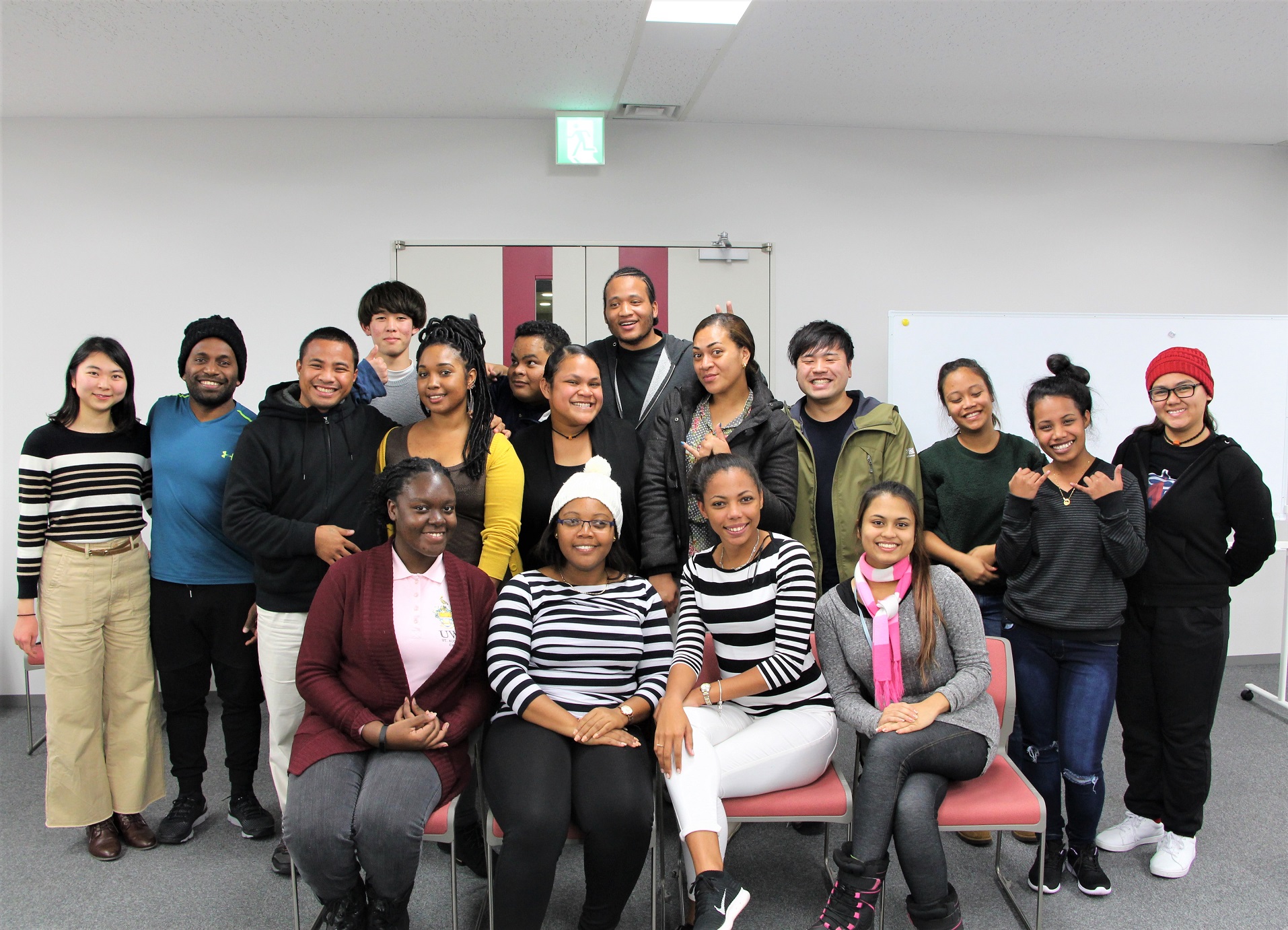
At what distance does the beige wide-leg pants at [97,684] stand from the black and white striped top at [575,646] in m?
1.27

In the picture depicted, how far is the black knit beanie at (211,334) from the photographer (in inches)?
99.3

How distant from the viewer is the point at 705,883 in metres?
1.86

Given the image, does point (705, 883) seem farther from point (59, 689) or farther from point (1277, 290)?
point (1277, 290)

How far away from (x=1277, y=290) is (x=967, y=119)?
2086mm

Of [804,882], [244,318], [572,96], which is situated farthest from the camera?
[244,318]

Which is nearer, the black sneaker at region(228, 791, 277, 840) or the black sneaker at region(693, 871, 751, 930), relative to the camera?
the black sneaker at region(693, 871, 751, 930)

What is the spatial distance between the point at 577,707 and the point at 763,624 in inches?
20.9

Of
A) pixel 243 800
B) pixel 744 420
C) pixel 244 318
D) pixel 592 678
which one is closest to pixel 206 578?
pixel 243 800

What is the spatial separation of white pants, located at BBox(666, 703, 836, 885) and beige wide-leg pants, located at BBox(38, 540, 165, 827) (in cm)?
175

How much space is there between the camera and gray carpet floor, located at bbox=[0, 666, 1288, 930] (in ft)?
7.36

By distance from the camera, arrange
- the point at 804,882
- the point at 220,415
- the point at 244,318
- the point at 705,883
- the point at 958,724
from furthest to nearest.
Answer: the point at 244,318 < the point at 220,415 < the point at 804,882 < the point at 958,724 < the point at 705,883

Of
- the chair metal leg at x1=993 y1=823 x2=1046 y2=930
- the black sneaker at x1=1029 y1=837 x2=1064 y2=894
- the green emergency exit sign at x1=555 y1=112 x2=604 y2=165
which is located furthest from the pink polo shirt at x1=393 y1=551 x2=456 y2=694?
the green emergency exit sign at x1=555 y1=112 x2=604 y2=165

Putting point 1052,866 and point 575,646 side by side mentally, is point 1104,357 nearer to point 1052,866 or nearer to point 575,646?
point 1052,866

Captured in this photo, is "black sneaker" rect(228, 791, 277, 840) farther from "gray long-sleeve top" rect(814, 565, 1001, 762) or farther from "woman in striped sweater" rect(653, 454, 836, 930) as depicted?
"gray long-sleeve top" rect(814, 565, 1001, 762)
